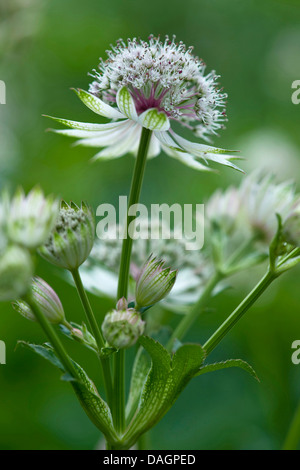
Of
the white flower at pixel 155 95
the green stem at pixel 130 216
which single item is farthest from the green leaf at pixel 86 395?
the white flower at pixel 155 95

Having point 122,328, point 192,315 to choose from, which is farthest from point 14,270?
point 192,315

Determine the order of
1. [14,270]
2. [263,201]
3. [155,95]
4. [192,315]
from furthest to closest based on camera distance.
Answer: [263,201]
[192,315]
[155,95]
[14,270]

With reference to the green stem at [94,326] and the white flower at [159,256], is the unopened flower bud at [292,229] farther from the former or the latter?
the white flower at [159,256]

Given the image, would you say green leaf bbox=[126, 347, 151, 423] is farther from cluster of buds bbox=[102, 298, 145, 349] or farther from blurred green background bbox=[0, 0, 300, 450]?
blurred green background bbox=[0, 0, 300, 450]

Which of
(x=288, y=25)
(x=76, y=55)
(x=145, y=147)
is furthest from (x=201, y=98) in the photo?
(x=288, y=25)

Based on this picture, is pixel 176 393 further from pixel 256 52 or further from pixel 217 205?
pixel 256 52

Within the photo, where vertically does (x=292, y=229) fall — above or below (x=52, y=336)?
above

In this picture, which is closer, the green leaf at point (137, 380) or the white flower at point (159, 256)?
the green leaf at point (137, 380)

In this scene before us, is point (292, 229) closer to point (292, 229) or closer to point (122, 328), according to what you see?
point (292, 229)
